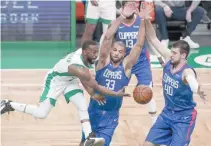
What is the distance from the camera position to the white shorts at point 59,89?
7.56m

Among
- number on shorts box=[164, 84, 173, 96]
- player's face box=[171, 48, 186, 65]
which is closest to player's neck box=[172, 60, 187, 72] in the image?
player's face box=[171, 48, 186, 65]

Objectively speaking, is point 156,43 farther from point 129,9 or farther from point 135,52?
point 129,9

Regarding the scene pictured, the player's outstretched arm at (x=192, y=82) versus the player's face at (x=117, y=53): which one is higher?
the player's face at (x=117, y=53)

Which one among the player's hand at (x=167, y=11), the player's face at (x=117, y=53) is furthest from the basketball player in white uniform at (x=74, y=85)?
the player's hand at (x=167, y=11)

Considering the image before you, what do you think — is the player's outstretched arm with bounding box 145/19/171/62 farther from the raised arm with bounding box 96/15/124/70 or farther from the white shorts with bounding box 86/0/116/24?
the white shorts with bounding box 86/0/116/24

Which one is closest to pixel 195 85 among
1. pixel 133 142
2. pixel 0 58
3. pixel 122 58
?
pixel 122 58

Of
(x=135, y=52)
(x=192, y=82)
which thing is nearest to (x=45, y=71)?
(x=135, y=52)

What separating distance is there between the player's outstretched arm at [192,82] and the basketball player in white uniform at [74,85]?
737mm

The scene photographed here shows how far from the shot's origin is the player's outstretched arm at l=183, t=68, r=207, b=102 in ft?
20.7

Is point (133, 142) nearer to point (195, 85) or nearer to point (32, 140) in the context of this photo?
point (32, 140)

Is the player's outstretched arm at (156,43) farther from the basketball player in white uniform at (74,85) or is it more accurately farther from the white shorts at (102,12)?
the white shorts at (102,12)

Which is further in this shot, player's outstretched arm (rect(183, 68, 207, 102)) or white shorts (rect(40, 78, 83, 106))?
white shorts (rect(40, 78, 83, 106))

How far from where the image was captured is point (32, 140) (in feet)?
27.3

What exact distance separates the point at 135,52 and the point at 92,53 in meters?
0.59
